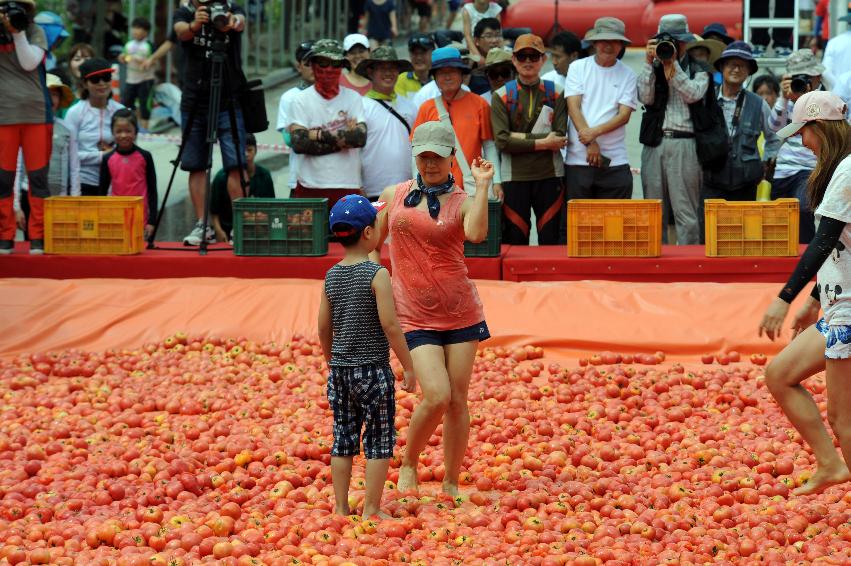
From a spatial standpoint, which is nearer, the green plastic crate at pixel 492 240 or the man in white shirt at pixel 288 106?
the green plastic crate at pixel 492 240

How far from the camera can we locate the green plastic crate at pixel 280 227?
10.4m

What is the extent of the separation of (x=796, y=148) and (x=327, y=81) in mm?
3877

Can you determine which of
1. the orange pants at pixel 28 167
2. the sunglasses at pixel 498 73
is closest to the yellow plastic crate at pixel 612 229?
the sunglasses at pixel 498 73

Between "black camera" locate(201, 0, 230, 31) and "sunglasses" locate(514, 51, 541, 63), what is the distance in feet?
7.55

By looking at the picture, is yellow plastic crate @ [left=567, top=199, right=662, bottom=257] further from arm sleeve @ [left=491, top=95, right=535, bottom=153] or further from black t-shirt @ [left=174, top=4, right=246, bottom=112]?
black t-shirt @ [left=174, top=4, right=246, bottom=112]

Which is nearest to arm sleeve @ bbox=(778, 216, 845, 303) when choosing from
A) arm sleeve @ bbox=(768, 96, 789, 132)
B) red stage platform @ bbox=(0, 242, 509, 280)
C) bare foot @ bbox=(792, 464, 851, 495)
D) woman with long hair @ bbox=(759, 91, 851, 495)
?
woman with long hair @ bbox=(759, 91, 851, 495)

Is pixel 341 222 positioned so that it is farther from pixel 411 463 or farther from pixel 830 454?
pixel 830 454

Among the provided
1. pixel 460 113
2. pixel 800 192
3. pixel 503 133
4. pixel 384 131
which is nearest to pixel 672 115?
pixel 800 192

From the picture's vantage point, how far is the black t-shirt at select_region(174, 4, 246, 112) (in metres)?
10.8

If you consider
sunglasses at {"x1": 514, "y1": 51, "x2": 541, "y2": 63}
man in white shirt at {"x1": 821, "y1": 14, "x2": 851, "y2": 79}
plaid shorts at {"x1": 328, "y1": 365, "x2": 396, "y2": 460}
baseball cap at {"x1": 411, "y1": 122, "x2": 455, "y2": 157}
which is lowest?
plaid shorts at {"x1": 328, "y1": 365, "x2": 396, "y2": 460}

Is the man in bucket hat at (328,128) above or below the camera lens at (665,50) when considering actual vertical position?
below

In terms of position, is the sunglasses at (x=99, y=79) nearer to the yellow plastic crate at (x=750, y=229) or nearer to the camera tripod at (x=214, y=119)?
the camera tripod at (x=214, y=119)

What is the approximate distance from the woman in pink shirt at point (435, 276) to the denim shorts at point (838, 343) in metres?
1.55

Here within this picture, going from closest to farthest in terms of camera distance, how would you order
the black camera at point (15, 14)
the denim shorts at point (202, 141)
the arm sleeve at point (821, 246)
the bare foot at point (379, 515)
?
the arm sleeve at point (821, 246) → the bare foot at point (379, 515) → the black camera at point (15, 14) → the denim shorts at point (202, 141)
